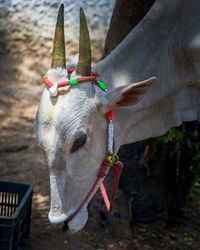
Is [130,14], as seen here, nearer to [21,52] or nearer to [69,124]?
[69,124]

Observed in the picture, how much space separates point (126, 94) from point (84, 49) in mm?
437

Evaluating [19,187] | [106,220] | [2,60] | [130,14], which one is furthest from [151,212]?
[2,60]

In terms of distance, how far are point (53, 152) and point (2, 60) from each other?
6462mm

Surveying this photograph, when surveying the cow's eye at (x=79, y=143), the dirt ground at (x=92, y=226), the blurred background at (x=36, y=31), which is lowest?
the dirt ground at (x=92, y=226)

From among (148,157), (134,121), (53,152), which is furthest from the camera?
(148,157)

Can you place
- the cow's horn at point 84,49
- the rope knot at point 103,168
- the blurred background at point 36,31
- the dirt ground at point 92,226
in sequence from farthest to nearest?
the blurred background at point 36,31 → the dirt ground at point 92,226 → the rope knot at point 103,168 → the cow's horn at point 84,49

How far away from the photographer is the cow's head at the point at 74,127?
2.40 meters

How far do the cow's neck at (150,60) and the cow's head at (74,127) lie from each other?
287 mm

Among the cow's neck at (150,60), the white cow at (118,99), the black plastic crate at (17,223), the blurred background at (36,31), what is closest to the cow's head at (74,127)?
the white cow at (118,99)

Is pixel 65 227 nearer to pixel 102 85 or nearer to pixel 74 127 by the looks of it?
pixel 74 127

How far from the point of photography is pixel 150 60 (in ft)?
9.61

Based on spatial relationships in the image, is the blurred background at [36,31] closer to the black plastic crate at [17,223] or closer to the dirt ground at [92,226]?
the dirt ground at [92,226]

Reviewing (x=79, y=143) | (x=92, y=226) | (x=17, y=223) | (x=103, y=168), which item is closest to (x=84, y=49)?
(x=79, y=143)

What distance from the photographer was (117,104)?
2.61 metres
